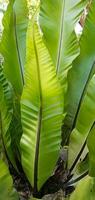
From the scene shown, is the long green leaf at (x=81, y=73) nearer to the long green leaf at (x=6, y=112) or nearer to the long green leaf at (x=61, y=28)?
the long green leaf at (x=61, y=28)

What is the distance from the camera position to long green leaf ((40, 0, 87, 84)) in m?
0.92

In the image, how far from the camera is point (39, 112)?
0.71 metres

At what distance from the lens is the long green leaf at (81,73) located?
0.90m

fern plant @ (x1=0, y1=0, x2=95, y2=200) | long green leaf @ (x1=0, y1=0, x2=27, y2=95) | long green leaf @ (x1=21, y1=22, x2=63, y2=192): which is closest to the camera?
long green leaf @ (x1=21, y1=22, x2=63, y2=192)

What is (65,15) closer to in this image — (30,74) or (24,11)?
(24,11)

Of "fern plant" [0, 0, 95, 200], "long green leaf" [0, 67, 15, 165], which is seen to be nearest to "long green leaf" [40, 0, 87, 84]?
"fern plant" [0, 0, 95, 200]

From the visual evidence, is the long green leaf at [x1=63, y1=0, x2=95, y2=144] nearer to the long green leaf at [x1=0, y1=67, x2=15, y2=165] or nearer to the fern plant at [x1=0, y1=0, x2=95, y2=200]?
the fern plant at [x1=0, y1=0, x2=95, y2=200]

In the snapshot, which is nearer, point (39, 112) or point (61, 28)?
point (39, 112)

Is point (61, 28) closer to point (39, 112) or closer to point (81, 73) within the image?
point (81, 73)

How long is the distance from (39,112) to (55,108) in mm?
31

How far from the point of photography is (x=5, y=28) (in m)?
0.86

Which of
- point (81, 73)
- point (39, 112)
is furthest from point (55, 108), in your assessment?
point (81, 73)

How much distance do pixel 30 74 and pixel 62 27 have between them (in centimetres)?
30

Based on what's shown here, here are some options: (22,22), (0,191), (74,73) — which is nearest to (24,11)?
(22,22)
